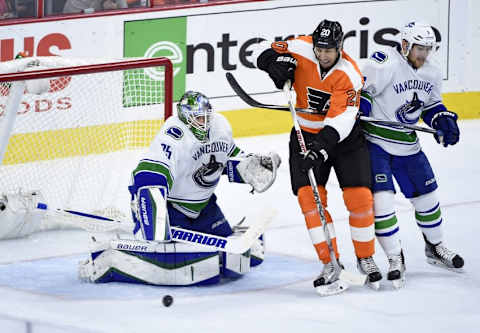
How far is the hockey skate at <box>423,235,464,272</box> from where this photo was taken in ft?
16.6

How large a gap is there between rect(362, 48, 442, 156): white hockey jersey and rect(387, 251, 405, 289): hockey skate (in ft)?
1.53

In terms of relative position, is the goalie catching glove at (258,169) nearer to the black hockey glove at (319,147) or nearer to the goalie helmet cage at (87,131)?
the black hockey glove at (319,147)

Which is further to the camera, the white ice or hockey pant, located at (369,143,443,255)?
hockey pant, located at (369,143,443,255)

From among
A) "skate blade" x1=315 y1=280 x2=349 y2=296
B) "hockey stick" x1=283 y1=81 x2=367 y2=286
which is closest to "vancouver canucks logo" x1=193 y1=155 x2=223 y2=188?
"hockey stick" x1=283 y1=81 x2=367 y2=286

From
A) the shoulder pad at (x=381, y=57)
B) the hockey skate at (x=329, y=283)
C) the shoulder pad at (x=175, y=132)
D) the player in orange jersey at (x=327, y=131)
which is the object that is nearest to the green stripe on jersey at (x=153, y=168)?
the shoulder pad at (x=175, y=132)

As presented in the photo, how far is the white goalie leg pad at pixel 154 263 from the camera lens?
15.5 ft

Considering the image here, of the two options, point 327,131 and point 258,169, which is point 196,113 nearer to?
point 258,169

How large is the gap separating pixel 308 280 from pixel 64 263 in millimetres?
1168

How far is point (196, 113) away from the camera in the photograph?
4680mm

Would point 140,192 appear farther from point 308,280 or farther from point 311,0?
point 311,0

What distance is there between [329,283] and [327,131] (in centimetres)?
64

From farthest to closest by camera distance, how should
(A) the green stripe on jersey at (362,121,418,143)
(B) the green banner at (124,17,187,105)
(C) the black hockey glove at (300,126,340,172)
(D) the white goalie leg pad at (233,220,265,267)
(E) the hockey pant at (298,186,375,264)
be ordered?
(B) the green banner at (124,17,187,105) → (D) the white goalie leg pad at (233,220,265,267) → (A) the green stripe on jersey at (362,121,418,143) → (E) the hockey pant at (298,186,375,264) → (C) the black hockey glove at (300,126,340,172)

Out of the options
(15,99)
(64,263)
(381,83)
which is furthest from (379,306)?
(15,99)

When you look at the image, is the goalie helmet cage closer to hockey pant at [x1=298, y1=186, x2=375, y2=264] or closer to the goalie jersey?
the goalie jersey
